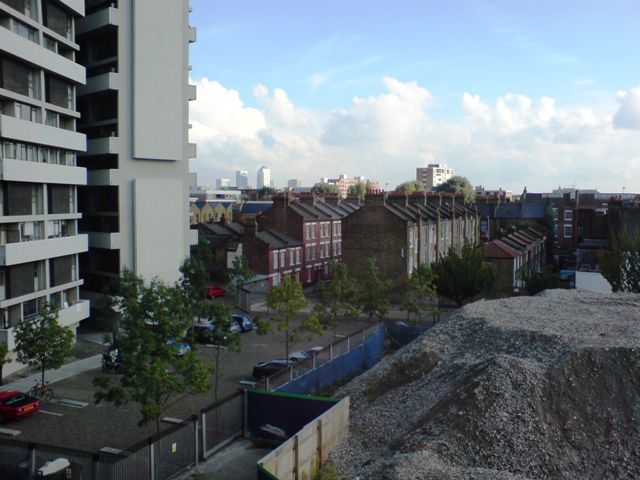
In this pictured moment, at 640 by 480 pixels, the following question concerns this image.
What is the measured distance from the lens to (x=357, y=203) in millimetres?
78750

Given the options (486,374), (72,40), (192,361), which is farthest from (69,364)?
(486,374)

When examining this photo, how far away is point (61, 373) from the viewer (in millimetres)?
31359

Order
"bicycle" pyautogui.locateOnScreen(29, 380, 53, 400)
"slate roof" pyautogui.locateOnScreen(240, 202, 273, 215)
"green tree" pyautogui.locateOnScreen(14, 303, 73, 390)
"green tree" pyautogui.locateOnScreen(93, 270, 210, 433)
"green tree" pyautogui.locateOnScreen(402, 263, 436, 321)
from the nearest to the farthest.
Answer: "green tree" pyautogui.locateOnScreen(93, 270, 210, 433)
"green tree" pyautogui.locateOnScreen(14, 303, 73, 390)
"bicycle" pyautogui.locateOnScreen(29, 380, 53, 400)
"green tree" pyautogui.locateOnScreen(402, 263, 436, 321)
"slate roof" pyautogui.locateOnScreen(240, 202, 273, 215)

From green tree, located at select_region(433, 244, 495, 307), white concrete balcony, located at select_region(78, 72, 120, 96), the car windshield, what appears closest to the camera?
the car windshield

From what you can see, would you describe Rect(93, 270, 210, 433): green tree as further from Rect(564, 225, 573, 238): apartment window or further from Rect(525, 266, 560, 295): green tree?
Rect(564, 225, 573, 238): apartment window

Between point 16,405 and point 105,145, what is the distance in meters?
18.9

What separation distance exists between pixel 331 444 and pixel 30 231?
21.3 m

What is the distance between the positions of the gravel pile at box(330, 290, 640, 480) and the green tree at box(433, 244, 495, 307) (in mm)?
19674

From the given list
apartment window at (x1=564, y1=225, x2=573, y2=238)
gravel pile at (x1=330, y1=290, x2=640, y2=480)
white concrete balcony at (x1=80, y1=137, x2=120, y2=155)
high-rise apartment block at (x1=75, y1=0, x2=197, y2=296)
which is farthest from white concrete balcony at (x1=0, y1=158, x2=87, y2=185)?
apartment window at (x1=564, y1=225, x2=573, y2=238)

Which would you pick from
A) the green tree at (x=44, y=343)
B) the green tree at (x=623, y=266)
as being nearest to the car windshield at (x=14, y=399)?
the green tree at (x=44, y=343)

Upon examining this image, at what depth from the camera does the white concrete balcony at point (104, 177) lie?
126 feet

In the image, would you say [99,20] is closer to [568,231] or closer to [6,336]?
[6,336]

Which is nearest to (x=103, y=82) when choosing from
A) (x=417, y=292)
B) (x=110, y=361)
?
(x=110, y=361)

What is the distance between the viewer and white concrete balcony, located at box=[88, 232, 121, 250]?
3842 cm
